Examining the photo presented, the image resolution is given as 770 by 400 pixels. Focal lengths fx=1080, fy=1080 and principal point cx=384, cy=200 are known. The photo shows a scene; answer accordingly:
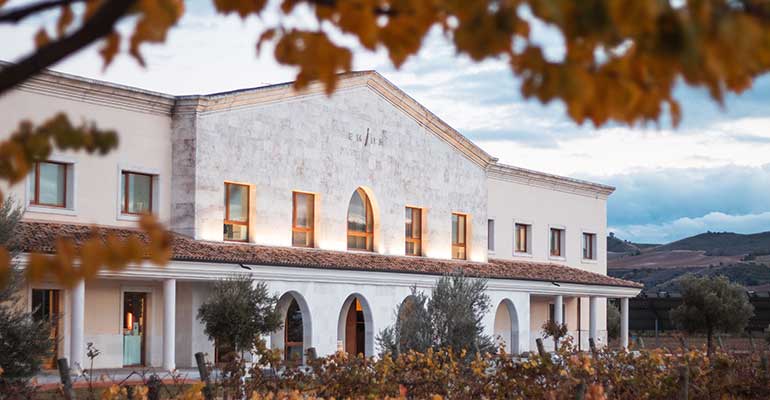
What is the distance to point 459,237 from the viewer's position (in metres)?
37.4

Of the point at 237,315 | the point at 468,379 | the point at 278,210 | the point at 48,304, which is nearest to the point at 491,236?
the point at 278,210

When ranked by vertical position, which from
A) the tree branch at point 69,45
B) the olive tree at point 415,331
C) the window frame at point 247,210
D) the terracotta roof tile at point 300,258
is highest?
the window frame at point 247,210

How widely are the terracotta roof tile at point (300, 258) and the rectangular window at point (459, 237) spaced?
2.23 ft

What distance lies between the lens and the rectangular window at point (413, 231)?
3494 centimetres

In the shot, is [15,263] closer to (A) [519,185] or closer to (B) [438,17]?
(B) [438,17]

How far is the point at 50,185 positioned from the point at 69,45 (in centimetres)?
2367

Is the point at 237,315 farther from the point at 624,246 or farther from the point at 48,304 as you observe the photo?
the point at 624,246

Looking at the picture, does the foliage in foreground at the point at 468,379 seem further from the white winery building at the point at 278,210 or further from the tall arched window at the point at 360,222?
the tall arched window at the point at 360,222

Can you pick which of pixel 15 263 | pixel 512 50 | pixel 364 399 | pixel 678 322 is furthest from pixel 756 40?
pixel 678 322

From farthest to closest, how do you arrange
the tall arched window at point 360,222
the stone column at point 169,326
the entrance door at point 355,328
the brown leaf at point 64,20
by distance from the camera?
1. the entrance door at point 355,328
2. the tall arched window at point 360,222
3. the stone column at point 169,326
4. the brown leaf at point 64,20

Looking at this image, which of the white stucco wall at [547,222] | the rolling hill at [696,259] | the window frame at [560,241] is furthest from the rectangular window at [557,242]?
the rolling hill at [696,259]

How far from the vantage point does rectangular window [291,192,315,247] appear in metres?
30.8

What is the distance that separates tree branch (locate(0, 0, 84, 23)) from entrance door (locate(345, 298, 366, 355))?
30726 millimetres

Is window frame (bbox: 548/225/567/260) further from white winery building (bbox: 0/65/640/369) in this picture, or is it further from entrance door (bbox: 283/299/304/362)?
entrance door (bbox: 283/299/304/362)
